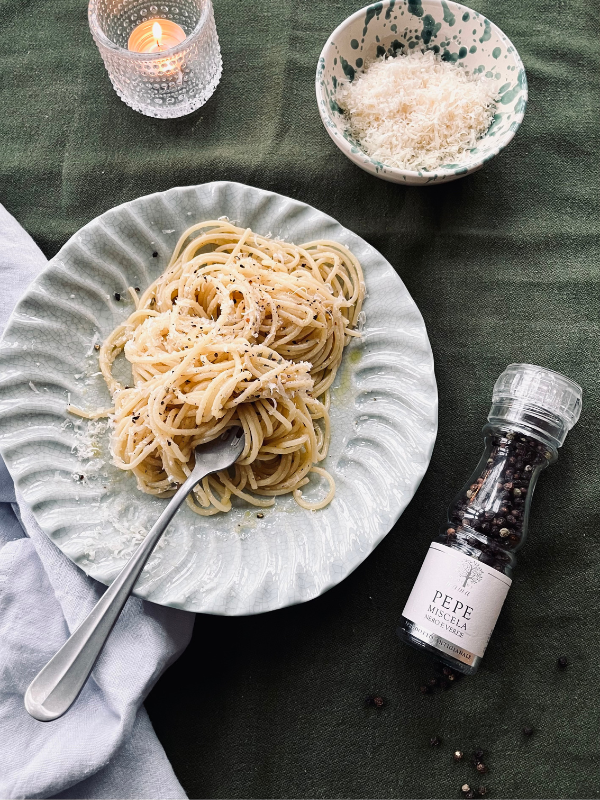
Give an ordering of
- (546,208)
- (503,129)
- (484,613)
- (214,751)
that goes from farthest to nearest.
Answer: (546,208) → (503,129) → (214,751) → (484,613)

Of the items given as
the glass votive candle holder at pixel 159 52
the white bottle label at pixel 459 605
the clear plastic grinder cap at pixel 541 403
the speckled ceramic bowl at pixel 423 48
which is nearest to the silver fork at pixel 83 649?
the white bottle label at pixel 459 605

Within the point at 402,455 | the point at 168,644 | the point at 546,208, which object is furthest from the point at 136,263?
the point at 546,208

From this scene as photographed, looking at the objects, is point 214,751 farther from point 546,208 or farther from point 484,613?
point 546,208

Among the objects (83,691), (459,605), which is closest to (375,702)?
(459,605)

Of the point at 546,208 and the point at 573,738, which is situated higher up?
the point at 546,208

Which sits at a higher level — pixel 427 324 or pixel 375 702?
pixel 427 324

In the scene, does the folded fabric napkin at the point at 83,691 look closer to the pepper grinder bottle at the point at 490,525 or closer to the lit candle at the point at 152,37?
the pepper grinder bottle at the point at 490,525

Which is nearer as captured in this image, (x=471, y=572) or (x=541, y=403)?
(x=471, y=572)

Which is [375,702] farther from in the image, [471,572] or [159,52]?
[159,52]
